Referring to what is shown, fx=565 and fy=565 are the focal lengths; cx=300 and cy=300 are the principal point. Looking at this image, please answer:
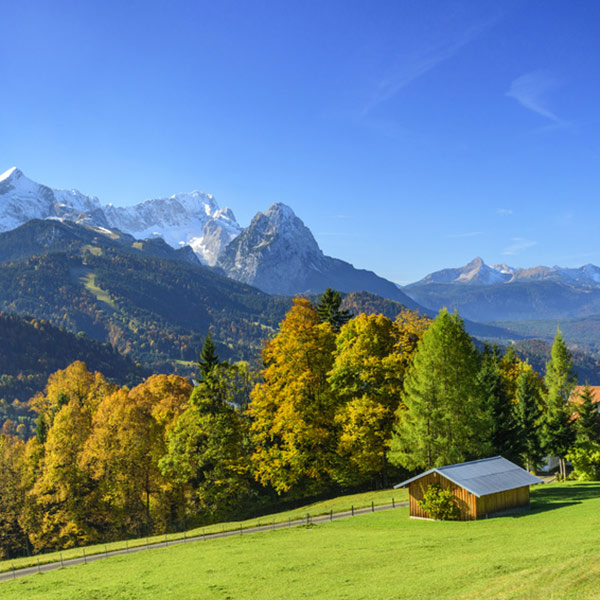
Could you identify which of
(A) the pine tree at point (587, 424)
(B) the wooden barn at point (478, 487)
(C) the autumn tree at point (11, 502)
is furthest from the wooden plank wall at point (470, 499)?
(C) the autumn tree at point (11, 502)

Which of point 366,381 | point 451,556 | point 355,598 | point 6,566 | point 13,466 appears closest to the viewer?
point 355,598

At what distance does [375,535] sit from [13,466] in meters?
46.0

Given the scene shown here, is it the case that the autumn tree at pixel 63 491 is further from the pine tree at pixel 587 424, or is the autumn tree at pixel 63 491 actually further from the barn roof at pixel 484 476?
the pine tree at pixel 587 424

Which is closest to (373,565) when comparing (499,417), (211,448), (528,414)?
(211,448)

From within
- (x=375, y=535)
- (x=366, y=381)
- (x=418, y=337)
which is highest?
(x=418, y=337)

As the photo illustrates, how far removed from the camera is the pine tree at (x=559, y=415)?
63.5 metres

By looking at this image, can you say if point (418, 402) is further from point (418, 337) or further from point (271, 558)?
point (271, 558)

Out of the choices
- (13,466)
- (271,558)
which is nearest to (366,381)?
(271,558)

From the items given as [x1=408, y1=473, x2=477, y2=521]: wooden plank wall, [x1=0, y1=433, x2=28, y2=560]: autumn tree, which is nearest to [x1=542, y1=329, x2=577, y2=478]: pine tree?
[x1=408, y1=473, x2=477, y2=521]: wooden plank wall

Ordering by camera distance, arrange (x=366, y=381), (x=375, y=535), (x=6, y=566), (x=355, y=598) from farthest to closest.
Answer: (x=366, y=381) < (x=6, y=566) < (x=375, y=535) < (x=355, y=598)

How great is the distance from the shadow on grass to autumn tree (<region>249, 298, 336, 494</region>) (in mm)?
19061

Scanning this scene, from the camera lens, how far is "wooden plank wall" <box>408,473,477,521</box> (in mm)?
42531

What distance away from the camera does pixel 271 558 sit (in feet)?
111

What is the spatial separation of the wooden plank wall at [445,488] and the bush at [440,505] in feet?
1.33
